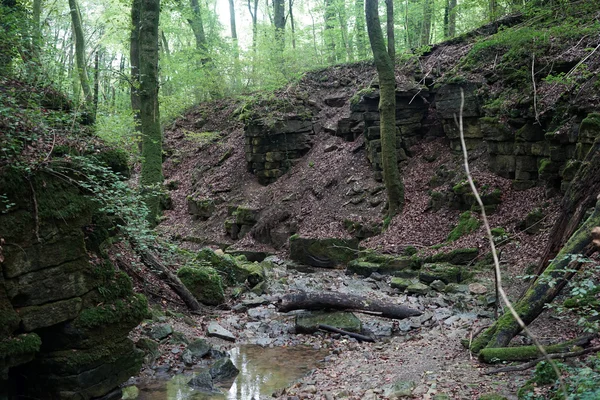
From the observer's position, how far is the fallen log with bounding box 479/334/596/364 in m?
5.06

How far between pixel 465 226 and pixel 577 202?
21.4ft

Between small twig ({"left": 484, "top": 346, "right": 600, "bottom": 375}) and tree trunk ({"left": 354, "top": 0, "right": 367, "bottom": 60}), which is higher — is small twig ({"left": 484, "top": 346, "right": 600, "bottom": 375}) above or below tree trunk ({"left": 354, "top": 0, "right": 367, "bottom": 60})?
below

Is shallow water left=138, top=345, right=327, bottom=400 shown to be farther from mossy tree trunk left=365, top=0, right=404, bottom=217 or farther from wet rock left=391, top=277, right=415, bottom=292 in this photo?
mossy tree trunk left=365, top=0, right=404, bottom=217

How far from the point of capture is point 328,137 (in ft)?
64.7

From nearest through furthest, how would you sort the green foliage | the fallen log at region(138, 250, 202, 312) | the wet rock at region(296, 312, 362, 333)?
the fallen log at region(138, 250, 202, 312) < the wet rock at region(296, 312, 362, 333) < the green foliage

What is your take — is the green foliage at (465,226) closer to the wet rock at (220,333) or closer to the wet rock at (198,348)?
the wet rock at (220,333)

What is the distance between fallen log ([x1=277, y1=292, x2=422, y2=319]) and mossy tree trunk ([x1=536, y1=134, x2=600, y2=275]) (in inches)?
128

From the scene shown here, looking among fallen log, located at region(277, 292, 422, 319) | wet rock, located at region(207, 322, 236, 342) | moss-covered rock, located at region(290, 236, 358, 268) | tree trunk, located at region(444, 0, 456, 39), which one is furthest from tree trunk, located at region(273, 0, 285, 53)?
wet rock, located at region(207, 322, 236, 342)

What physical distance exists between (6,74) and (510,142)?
12017 mm

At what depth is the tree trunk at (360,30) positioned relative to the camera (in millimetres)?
25094

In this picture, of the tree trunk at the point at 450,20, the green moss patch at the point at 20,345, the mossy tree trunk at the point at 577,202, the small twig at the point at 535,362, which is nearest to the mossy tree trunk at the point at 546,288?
the small twig at the point at 535,362

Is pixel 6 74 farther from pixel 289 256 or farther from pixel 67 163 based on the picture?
pixel 289 256

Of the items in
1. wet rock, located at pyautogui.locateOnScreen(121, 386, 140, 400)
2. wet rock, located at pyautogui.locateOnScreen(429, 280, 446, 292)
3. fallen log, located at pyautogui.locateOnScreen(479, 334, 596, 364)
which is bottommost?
wet rock, located at pyautogui.locateOnScreen(429, 280, 446, 292)

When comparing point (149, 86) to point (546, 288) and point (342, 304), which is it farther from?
point (546, 288)
